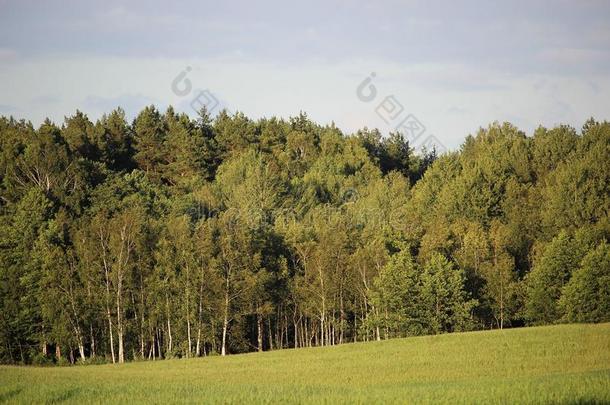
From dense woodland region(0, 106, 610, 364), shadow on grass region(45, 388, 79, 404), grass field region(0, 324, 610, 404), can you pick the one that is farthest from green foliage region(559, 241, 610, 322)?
shadow on grass region(45, 388, 79, 404)

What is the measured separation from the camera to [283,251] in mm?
88500

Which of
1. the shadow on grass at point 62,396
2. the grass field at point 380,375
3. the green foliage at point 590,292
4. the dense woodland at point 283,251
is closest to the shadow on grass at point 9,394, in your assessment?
the grass field at point 380,375

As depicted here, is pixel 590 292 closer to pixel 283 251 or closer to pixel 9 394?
pixel 283 251

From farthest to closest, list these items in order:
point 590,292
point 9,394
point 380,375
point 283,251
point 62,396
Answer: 1. point 283,251
2. point 590,292
3. point 380,375
4. point 9,394
5. point 62,396

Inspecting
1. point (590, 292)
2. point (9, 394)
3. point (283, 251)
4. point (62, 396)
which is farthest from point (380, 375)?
point (283, 251)

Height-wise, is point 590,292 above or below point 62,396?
above

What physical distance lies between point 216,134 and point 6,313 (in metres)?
73.1

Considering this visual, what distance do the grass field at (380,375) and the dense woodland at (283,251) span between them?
14.0 m

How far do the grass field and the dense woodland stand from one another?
550 inches

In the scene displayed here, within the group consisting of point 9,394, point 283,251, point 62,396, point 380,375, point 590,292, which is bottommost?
point 380,375

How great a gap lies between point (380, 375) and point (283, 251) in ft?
142

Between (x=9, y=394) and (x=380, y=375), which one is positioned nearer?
(x=9, y=394)

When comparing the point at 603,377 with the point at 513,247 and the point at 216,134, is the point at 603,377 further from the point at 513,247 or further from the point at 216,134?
the point at 216,134

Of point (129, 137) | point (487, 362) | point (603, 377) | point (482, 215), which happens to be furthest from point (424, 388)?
point (129, 137)
